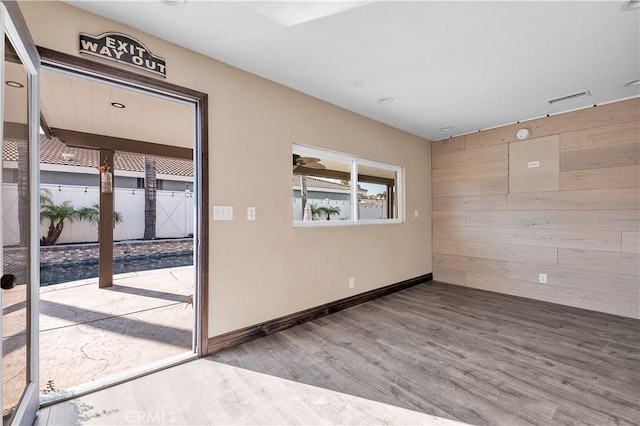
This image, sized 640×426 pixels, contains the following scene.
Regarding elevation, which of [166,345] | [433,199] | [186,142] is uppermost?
[186,142]

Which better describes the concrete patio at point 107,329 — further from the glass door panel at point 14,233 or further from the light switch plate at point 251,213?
the light switch plate at point 251,213

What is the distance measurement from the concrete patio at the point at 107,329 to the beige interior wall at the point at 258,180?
72 centimetres

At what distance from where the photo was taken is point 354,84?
2.85m

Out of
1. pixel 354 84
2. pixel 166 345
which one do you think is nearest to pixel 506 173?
pixel 354 84

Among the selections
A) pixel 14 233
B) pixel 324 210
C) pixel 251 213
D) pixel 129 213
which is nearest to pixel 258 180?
pixel 251 213

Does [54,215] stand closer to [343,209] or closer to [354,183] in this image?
[343,209]

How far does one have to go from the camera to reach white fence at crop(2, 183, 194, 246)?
752cm

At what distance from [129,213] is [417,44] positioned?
374 inches

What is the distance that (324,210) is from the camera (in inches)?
135

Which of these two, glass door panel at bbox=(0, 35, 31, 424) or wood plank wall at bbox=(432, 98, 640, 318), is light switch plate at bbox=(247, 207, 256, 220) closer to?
glass door panel at bbox=(0, 35, 31, 424)

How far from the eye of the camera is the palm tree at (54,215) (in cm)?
699

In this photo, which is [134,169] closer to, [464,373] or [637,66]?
[464,373]

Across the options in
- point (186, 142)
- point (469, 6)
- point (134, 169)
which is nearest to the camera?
point (469, 6)

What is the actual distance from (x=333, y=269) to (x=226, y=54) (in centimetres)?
250
